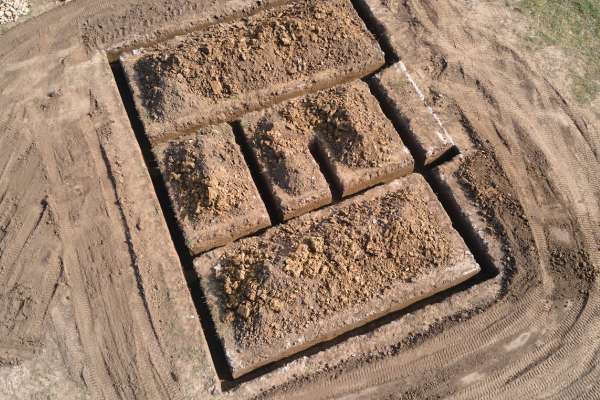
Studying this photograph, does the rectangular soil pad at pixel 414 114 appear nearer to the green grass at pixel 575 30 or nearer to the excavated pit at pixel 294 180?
the excavated pit at pixel 294 180

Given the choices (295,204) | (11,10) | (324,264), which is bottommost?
(324,264)

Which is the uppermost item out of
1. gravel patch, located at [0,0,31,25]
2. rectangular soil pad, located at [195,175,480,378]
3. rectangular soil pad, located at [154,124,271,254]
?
gravel patch, located at [0,0,31,25]

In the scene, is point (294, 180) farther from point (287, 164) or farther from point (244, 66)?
point (244, 66)

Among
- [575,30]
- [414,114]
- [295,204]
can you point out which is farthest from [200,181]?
[575,30]

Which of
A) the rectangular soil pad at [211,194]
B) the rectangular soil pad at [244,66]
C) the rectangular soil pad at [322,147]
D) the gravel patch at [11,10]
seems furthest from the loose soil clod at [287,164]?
the gravel patch at [11,10]

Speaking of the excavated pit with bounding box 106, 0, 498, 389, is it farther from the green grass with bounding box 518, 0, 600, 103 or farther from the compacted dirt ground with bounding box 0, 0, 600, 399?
the green grass with bounding box 518, 0, 600, 103

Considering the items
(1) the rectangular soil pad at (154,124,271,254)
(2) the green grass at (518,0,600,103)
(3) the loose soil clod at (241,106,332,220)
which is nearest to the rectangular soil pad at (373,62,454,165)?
(3) the loose soil clod at (241,106,332,220)

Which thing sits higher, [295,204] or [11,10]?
[11,10]
